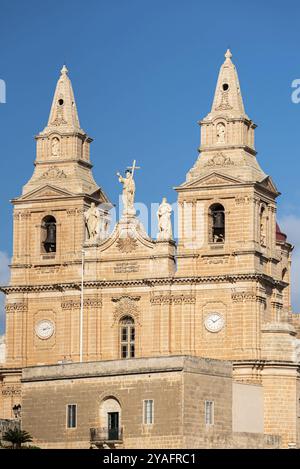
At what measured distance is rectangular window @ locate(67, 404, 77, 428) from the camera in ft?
348

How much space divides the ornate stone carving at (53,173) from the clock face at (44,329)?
7683 mm

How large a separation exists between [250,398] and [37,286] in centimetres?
1463

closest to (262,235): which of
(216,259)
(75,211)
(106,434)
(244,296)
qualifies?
(216,259)

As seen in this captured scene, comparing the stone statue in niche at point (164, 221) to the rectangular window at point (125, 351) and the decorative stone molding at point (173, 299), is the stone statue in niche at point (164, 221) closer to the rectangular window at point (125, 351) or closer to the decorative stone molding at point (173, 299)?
the decorative stone molding at point (173, 299)

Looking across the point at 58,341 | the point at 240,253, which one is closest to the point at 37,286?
the point at 58,341

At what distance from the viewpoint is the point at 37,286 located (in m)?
120

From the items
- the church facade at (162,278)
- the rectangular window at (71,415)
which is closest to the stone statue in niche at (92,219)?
the church facade at (162,278)

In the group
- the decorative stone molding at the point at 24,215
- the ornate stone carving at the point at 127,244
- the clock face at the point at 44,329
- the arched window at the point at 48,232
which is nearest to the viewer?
the ornate stone carving at the point at 127,244

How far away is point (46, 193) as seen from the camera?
12056 centimetres

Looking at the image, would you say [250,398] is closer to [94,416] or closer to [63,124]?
[94,416]

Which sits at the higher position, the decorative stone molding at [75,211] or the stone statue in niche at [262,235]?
the decorative stone molding at [75,211]

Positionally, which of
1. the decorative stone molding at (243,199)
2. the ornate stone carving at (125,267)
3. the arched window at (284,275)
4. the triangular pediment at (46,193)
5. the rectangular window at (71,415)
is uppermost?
the triangular pediment at (46,193)

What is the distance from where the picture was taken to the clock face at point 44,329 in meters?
119

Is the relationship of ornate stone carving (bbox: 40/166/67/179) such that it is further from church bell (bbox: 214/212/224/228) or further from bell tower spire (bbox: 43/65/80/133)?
church bell (bbox: 214/212/224/228)
